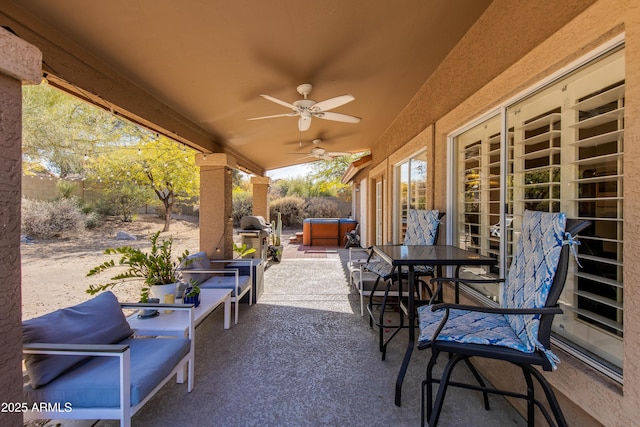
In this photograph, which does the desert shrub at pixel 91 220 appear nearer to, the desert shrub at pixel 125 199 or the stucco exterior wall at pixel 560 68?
the desert shrub at pixel 125 199

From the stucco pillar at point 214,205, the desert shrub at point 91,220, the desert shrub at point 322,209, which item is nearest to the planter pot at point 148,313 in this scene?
the stucco pillar at point 214,205

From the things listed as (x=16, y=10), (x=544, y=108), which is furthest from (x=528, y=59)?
(x=16, y=10)

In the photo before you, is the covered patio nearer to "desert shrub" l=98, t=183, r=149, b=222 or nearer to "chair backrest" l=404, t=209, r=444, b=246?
"chair backrest" l=404, t=209, r=444, b=246

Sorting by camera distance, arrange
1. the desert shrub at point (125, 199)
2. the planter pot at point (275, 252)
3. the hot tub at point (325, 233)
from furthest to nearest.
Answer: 1. the desert shrub at point (125, 199)
2. the hot tub at point (325, 233)
3. the planter pot at point (275, 252)

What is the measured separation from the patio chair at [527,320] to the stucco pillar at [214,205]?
4249 millimetres

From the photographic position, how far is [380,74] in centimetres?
377

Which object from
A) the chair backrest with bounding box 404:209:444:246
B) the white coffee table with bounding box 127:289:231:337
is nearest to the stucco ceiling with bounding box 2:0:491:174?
the chair backrest with bounding box 404:209:444:246

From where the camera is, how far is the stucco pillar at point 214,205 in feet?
17.5

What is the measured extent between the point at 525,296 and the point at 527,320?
0.13 meters

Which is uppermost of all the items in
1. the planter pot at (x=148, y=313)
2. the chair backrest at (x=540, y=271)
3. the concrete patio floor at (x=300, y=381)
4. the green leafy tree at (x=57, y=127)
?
the green leafy tree at (x=57, y=127)

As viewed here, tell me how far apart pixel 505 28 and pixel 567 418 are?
2871 millimetres

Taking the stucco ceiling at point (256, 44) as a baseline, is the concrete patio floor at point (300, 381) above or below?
below

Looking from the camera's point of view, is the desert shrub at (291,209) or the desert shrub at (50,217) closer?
the desert shrub at (50,217)

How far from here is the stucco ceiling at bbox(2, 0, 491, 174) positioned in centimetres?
216
